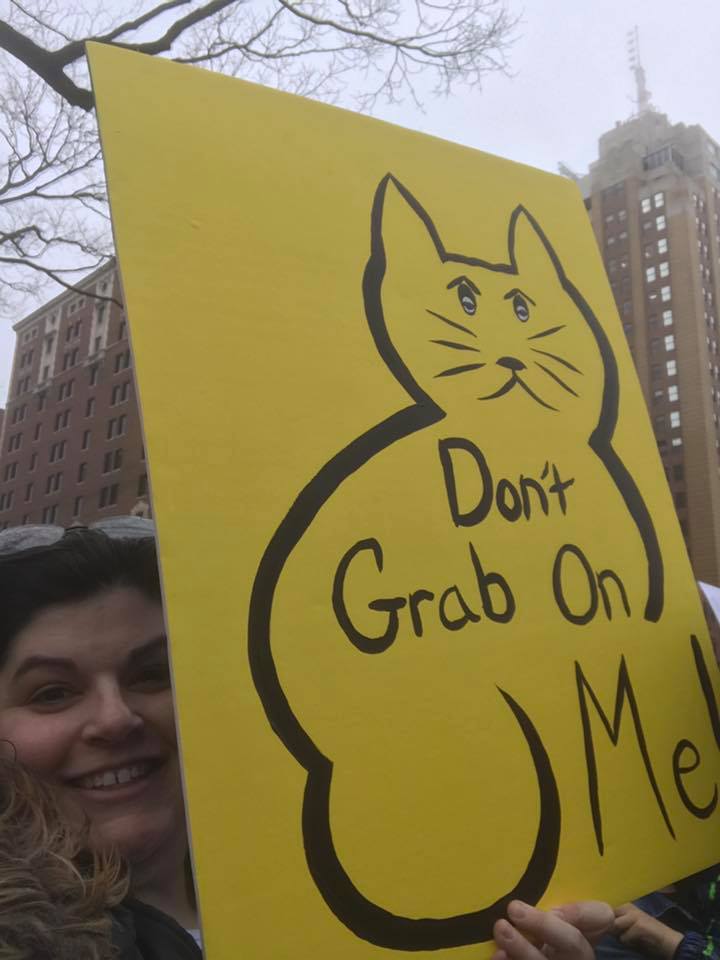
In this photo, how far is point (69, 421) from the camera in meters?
39.7

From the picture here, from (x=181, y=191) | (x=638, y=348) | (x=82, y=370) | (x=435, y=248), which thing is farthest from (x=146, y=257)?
(x=638, y=348)

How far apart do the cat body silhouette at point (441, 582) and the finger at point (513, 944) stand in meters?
0.02

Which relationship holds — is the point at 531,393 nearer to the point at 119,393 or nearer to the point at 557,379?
the point at 557,379

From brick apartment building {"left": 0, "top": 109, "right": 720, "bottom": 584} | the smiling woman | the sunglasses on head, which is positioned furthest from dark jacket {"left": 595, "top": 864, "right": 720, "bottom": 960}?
brick apartment building {"left": 0, "top": 109, "right": 720, "bottom": 584}

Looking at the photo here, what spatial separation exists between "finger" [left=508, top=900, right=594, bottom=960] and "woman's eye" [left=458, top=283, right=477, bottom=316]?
2.20 ft

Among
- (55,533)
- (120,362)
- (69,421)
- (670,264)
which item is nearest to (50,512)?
(69,421)

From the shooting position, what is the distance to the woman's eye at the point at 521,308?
3.52 ft

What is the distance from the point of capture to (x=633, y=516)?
3.47 feet

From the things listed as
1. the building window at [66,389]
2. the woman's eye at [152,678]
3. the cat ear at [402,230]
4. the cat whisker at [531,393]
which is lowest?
the woman's eye at [152,678]

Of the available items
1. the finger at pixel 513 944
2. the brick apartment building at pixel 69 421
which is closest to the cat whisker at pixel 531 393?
the finger at pixel 513 944

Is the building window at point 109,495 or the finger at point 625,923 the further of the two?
the building window at point 109,495

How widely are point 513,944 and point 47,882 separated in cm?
43

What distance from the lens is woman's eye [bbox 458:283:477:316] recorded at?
101 cm

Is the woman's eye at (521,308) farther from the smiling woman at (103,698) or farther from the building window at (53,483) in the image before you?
the building window at (53,483)
